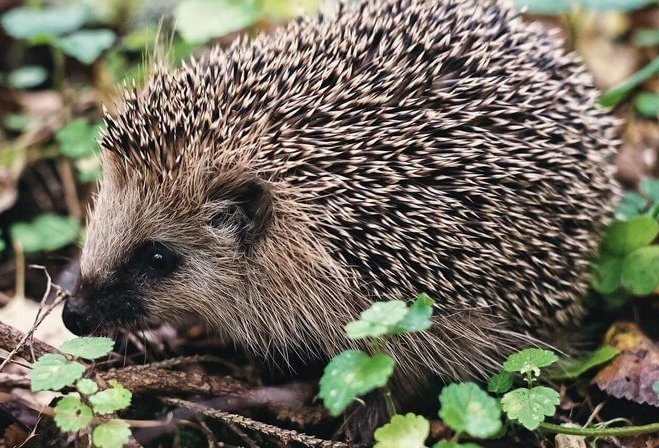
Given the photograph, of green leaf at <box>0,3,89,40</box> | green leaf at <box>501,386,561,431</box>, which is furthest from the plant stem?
green leaf at <box>0,3,89,40</box>

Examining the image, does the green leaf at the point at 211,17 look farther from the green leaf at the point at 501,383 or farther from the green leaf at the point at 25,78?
the green leaf at the point at 501,383

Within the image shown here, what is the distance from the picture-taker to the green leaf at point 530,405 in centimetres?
244

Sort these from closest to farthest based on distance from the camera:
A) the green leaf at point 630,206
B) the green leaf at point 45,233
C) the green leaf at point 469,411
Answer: the green leaf at point 469,411
the green leaf at point 630,206
the green leaf at point 45,233

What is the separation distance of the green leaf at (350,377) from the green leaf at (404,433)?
140 millimetres

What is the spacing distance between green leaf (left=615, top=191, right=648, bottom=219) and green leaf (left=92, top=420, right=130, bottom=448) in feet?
7.50

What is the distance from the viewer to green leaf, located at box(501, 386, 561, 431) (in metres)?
2.44

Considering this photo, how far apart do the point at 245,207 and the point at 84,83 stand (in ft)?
8.39

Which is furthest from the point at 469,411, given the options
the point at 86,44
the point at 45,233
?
the point at 86,44

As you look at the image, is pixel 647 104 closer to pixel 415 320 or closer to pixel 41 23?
pixel 415 320

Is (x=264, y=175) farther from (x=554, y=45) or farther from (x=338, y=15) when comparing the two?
(x=554, y=45)

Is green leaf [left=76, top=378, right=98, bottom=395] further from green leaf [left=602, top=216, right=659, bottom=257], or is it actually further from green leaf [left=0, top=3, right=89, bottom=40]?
green leaf [left=0, top=3, right=89, bottom=40]

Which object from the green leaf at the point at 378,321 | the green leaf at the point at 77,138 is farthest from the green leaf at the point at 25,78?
the green leaf at the point at 378,321

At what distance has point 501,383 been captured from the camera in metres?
2.72

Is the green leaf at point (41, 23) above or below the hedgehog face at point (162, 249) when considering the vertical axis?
above
